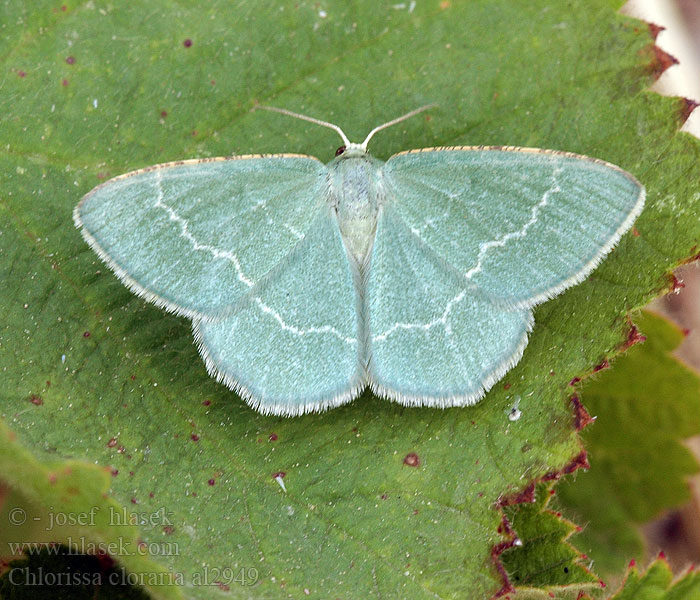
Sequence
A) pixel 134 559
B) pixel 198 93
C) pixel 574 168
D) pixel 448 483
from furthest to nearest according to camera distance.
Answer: pixel 198 93 < pixel 448 483 < pixel 574 168 < pixel 134 559

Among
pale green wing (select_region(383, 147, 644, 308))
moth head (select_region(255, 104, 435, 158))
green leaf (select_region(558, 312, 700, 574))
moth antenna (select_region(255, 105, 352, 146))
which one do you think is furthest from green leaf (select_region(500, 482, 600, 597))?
moth antenna (select_region(255, 105, 352, 146))

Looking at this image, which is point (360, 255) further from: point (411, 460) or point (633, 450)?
point (633, 450)

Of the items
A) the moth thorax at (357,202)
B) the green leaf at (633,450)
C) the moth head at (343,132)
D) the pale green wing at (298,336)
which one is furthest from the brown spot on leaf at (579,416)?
the moth head at (343,132)

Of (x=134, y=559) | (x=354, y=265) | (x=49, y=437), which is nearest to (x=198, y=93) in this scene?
(x=354, y=265)

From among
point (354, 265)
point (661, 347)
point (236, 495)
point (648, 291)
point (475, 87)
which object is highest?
point (475, 87)

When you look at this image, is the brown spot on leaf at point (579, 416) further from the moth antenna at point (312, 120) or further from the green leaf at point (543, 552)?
the moth antenna at point (312, 120)

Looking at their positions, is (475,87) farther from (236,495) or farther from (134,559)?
(134,559)

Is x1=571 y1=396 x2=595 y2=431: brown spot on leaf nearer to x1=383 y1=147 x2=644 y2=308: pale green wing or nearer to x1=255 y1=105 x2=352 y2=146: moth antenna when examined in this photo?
x1=383 y1=147 x2=644 y2=308: pale green wing
